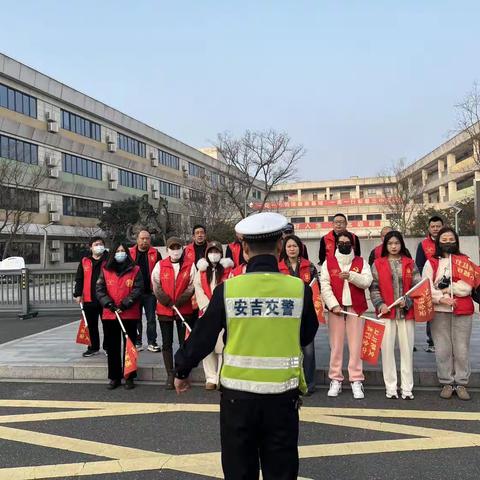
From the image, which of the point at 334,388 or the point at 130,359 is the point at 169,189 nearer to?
the point at 130,359

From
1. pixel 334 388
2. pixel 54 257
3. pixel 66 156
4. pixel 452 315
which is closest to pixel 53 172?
pixel 66 156

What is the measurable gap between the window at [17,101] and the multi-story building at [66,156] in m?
0.06

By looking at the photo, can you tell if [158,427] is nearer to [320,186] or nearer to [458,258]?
[458,258]

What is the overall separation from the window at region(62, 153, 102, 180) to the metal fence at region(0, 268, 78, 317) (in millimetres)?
27727

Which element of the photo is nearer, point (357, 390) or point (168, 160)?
point (357, 390)

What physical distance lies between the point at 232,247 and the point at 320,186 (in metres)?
71.9

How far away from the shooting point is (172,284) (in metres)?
5.65

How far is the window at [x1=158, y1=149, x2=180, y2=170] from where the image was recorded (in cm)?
5250

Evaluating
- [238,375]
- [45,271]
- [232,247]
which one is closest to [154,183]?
[45,271]

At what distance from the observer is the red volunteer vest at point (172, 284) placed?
565cm

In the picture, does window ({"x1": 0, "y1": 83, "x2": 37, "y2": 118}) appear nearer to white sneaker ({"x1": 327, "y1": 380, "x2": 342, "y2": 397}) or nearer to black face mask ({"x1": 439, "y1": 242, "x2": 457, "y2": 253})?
white sneaker ({"x1": 327, "y1": 380, "x2": 342, "y2": 397})

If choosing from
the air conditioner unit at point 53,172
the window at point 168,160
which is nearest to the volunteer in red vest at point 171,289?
the air conditioner unit at point 53,172

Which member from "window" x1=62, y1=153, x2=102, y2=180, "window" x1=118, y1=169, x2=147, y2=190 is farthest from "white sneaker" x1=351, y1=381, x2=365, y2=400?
"window" x1=118, y1=169, x2=147, y2=190

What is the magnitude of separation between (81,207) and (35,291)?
1151 inches
